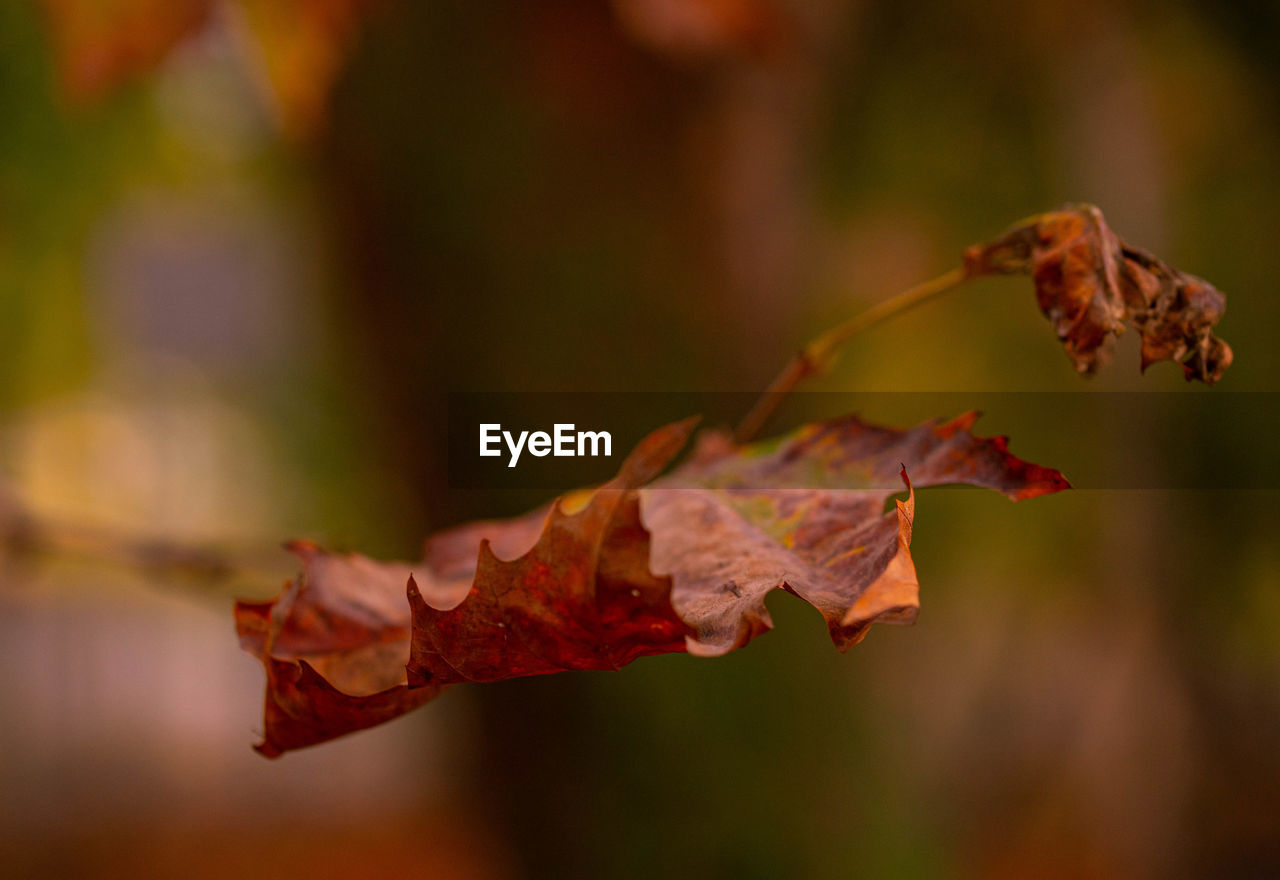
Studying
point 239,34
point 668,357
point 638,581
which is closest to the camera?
point 638,581

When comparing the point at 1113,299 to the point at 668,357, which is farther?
the point at 668,357

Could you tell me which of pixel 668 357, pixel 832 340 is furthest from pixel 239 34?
pixel 832 340

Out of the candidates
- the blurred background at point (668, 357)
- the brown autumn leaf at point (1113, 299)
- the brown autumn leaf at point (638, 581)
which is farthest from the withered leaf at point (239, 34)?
the brown autumn leaf at point (1113, 299)

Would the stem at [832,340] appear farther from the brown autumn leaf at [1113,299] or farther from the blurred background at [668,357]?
the blurred background at [668,357]

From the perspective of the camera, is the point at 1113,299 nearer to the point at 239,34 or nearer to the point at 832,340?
the point at 832,340

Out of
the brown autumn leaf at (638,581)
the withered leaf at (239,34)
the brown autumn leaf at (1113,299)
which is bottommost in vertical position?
the brown autumn leaf at (638,581)

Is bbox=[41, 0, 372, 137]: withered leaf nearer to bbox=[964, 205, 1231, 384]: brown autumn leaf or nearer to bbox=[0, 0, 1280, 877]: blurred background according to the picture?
bbox=[0, 0, 1280, 877]: blurred background
